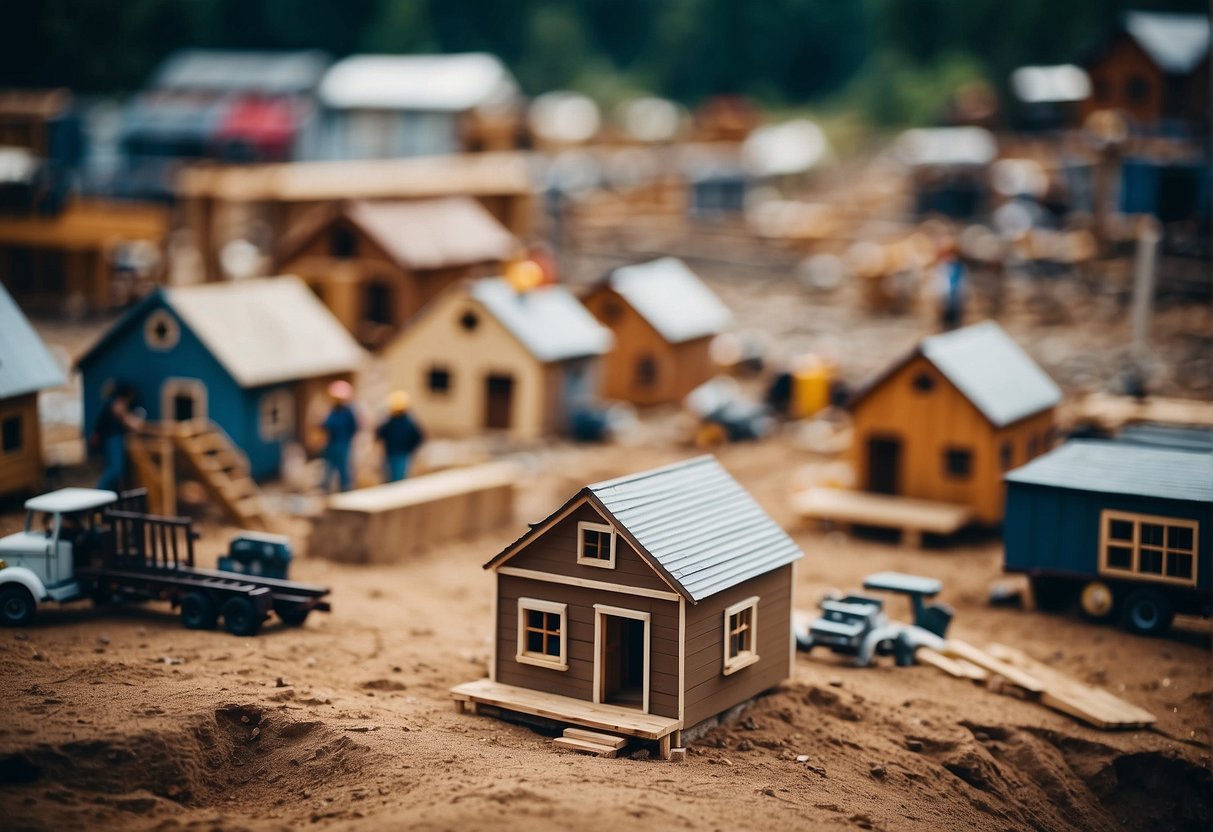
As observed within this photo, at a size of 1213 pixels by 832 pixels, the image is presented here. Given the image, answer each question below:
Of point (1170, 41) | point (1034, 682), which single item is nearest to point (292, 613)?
point (1034, 682)

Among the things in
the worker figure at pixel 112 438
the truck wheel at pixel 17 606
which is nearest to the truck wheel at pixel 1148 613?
the truck wheel at pixel 17 606

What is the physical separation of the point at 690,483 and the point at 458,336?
14884mm

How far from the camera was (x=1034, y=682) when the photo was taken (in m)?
19.1

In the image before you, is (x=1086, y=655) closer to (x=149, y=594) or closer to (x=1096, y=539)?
(x=1096, y=539)

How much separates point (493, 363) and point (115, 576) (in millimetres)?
14131

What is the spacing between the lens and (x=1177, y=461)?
21891 mm

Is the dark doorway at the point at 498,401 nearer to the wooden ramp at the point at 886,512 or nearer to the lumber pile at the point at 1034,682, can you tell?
the wooden ramp at the point at 886,512

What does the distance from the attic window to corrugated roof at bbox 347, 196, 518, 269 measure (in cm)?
1215

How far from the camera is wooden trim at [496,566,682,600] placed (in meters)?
15.9

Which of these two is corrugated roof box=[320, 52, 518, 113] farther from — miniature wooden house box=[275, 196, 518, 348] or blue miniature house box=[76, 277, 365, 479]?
blue miniature house box=[76, 277, 365, 479]

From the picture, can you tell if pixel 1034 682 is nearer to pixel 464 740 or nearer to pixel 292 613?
pixel 464 740

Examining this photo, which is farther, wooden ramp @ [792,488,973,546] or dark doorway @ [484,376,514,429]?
dark doorway @ [484,376,514,429]

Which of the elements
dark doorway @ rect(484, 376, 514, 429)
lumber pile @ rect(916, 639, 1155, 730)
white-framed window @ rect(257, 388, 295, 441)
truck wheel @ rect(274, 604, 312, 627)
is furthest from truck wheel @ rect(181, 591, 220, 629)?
dark doorway @ rect(484, 376, 514, 429)

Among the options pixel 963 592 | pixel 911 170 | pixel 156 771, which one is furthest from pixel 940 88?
pixel 156 771
